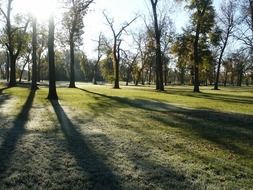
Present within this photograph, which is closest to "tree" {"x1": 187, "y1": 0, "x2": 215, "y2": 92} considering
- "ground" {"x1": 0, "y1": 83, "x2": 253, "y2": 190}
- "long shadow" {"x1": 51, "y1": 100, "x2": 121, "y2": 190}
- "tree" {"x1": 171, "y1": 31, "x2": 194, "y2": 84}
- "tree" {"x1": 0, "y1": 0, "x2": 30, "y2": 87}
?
"tree" {"x1": 171, "y1": 31, "x2": 194, "y2": 84}

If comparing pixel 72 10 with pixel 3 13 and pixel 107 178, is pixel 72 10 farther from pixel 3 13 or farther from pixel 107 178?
pixel 107 178

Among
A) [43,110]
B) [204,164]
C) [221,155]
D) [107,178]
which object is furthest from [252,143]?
[43,110]

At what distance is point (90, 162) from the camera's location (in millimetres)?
7773

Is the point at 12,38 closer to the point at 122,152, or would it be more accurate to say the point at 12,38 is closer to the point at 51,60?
the point at 51,60

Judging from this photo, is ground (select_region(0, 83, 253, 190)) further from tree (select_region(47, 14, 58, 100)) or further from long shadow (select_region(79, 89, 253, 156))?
tree (select_region(47, 14, 58, 100))

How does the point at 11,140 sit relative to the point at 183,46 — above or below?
below

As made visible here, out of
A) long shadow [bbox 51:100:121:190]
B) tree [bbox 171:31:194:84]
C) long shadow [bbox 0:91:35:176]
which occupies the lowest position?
long shadow [bbox 51:100:121:190]

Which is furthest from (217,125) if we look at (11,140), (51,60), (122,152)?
(51,60)

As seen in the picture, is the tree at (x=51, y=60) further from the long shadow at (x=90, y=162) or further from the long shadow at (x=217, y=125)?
the long shadow at (x=90, y=162)

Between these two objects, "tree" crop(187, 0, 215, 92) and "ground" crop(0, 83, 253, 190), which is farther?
"tree" crop(187, 0, 215, 92)

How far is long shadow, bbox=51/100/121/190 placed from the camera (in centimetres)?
649

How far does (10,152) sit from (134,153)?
9.66ft

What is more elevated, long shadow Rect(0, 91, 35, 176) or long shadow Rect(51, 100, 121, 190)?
long shadow Rect(0, 91, 35, 176)

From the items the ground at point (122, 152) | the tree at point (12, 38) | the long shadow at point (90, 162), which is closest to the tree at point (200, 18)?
the tree at point (12, 38)
